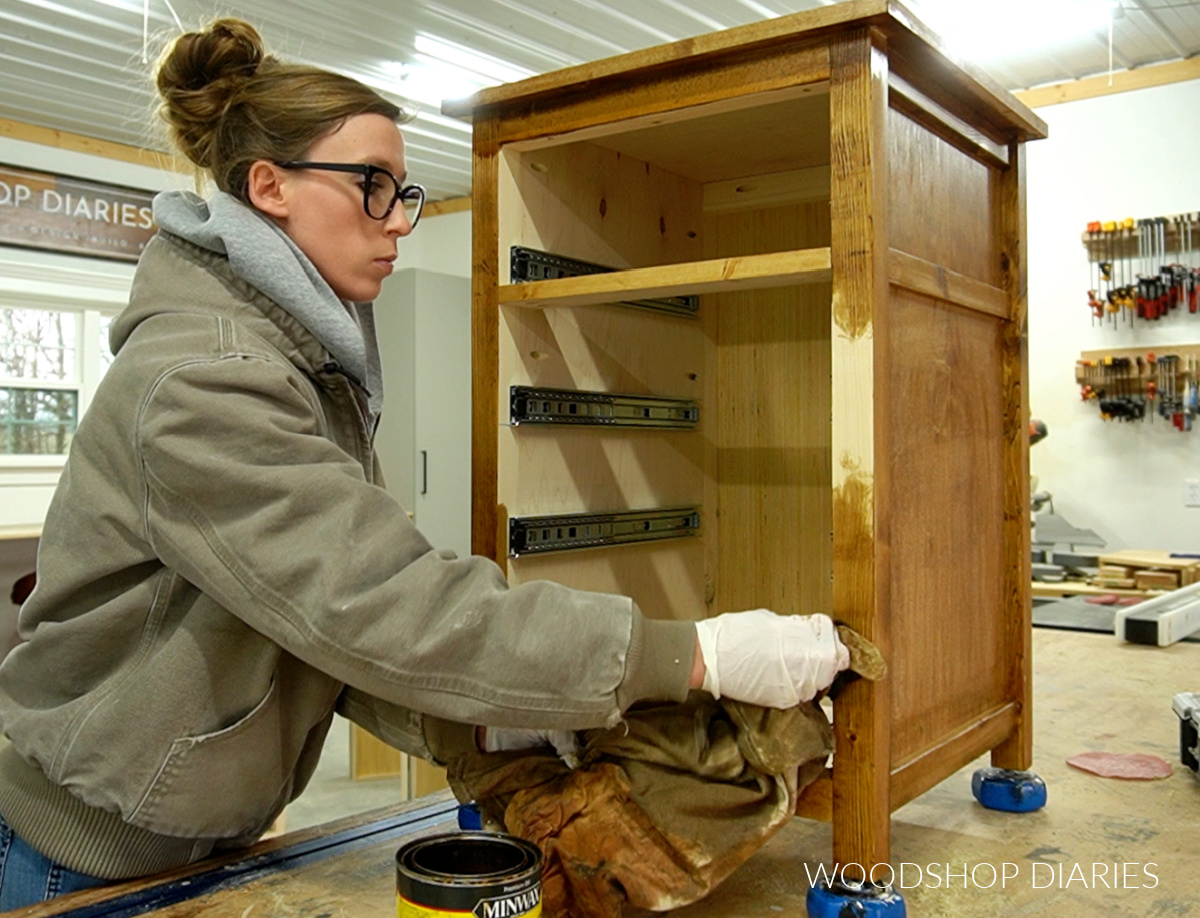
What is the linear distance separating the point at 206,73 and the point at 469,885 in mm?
862

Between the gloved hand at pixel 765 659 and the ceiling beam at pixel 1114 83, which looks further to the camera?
the ceiling beam at pixel 1114 83

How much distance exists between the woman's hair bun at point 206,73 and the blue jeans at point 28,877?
72cm

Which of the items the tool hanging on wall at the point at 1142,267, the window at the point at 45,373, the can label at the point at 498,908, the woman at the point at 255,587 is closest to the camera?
the can label at the point at 498,908

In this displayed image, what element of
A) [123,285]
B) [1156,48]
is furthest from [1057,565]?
[123,285]

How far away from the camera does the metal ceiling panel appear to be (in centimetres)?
427

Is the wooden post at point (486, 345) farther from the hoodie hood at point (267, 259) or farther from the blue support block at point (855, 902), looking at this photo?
the blue support block at point (855, 902)

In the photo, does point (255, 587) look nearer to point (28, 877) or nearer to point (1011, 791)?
point (28, 877)

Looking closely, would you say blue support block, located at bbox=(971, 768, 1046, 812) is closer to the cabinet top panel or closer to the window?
the cabinet top panel

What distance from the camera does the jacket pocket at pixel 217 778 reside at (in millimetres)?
931

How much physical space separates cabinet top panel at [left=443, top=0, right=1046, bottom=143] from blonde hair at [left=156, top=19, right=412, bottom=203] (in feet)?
0.64

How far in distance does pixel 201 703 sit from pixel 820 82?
829 millimetres

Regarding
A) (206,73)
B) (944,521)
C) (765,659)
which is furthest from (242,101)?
(944,521)

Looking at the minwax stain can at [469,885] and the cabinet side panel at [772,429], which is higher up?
the cabinet side panel at [772,429]

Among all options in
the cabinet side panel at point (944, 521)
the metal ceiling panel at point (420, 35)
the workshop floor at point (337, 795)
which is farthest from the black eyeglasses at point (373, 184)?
the workshop floor at point (337, 795)
